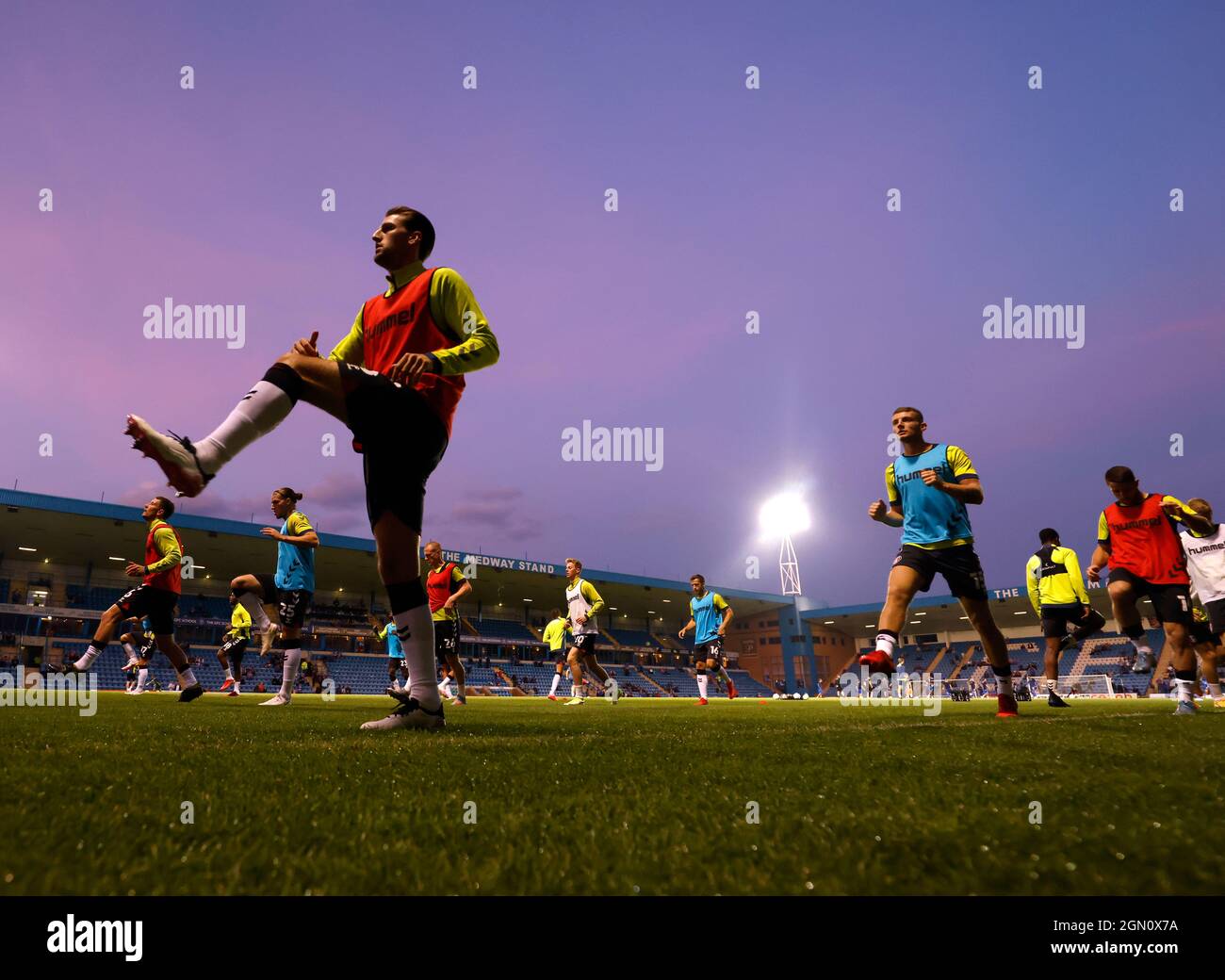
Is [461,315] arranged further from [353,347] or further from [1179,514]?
[1179,514]

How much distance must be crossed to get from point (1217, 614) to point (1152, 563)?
4.01ft

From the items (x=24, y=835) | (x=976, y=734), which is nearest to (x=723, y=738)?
(x=976, y=734)

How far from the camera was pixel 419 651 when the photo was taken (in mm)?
3414

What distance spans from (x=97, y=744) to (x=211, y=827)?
1.90 m

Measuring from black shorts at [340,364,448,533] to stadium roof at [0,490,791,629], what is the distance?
31978 mm

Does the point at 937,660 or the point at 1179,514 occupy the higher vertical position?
the point at 1179,514

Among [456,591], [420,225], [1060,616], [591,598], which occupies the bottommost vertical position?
[591,598]

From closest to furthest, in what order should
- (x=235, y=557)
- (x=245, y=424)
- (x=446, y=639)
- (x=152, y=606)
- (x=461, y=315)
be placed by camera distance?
(x=245, y=424) → (x=461, y=315) → (x=152, y=606) → (x=446, y=639) → (x=235, y=557)

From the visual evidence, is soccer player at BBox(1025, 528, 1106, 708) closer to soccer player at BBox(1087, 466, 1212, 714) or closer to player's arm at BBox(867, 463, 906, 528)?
soccer player at BBox(1087, 466, 1212, 714)

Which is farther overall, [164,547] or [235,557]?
[235,557]

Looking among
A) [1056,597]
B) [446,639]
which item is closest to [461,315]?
[446,639]
